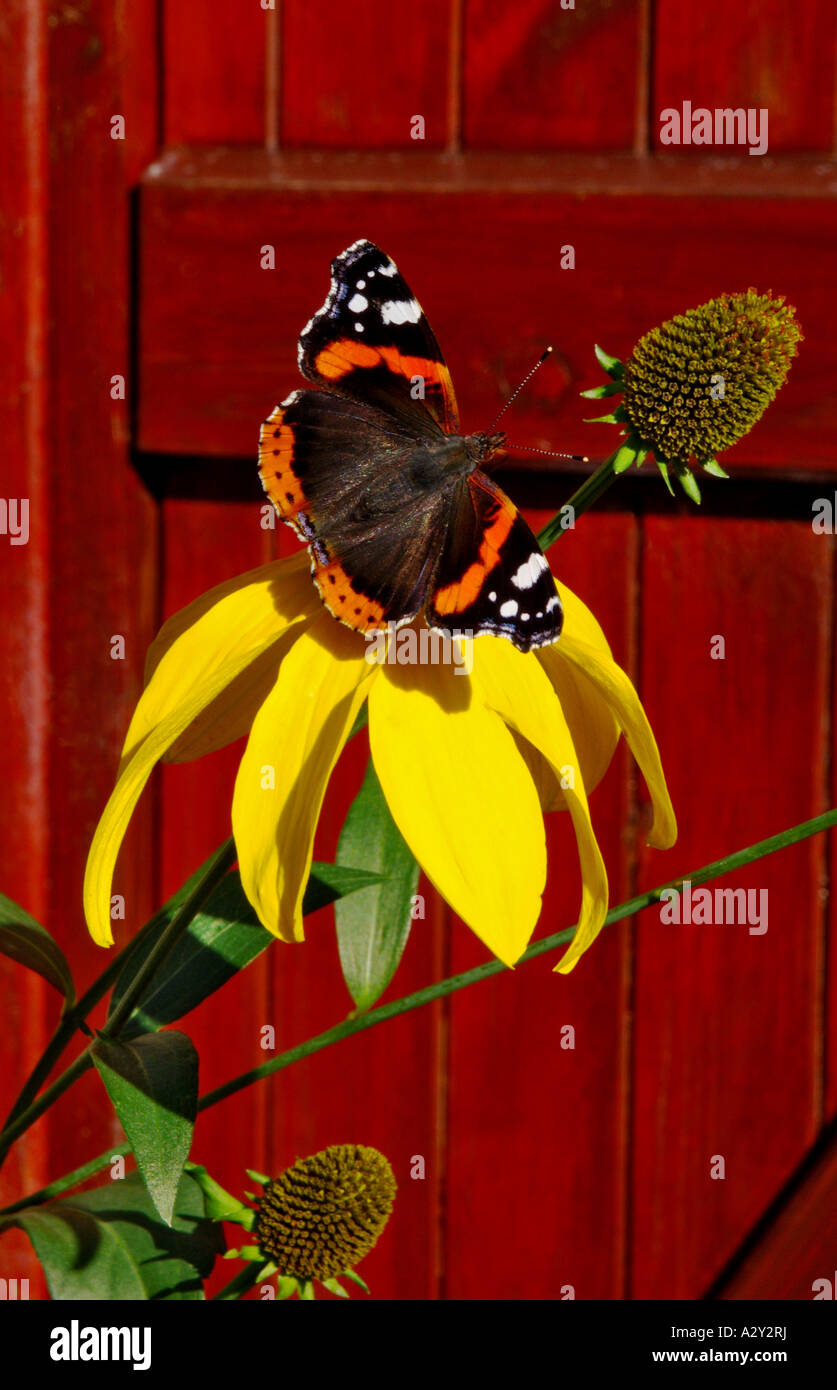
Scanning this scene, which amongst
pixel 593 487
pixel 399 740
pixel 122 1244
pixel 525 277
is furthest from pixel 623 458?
pixel 525 277

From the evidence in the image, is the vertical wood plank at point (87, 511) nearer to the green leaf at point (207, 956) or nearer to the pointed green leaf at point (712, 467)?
the green leaf at point (207, 956)

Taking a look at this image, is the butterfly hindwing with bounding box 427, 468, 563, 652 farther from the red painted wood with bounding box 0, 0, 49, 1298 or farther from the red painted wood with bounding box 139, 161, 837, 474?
the red painted wood with bounding box 0, 0, 49, 1298

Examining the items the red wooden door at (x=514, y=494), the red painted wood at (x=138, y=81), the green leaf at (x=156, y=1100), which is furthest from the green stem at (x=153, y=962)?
the red painted wood at (x=138, y=81)

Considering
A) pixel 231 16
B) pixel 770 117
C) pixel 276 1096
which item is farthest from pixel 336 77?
pixel 276 1096

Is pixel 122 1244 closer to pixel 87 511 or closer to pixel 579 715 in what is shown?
pixel 579 715

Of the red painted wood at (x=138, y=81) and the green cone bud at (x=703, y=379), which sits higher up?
the red painted wood at (x=138, y=81)

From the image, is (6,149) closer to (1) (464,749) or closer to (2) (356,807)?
(2) (356,807)
